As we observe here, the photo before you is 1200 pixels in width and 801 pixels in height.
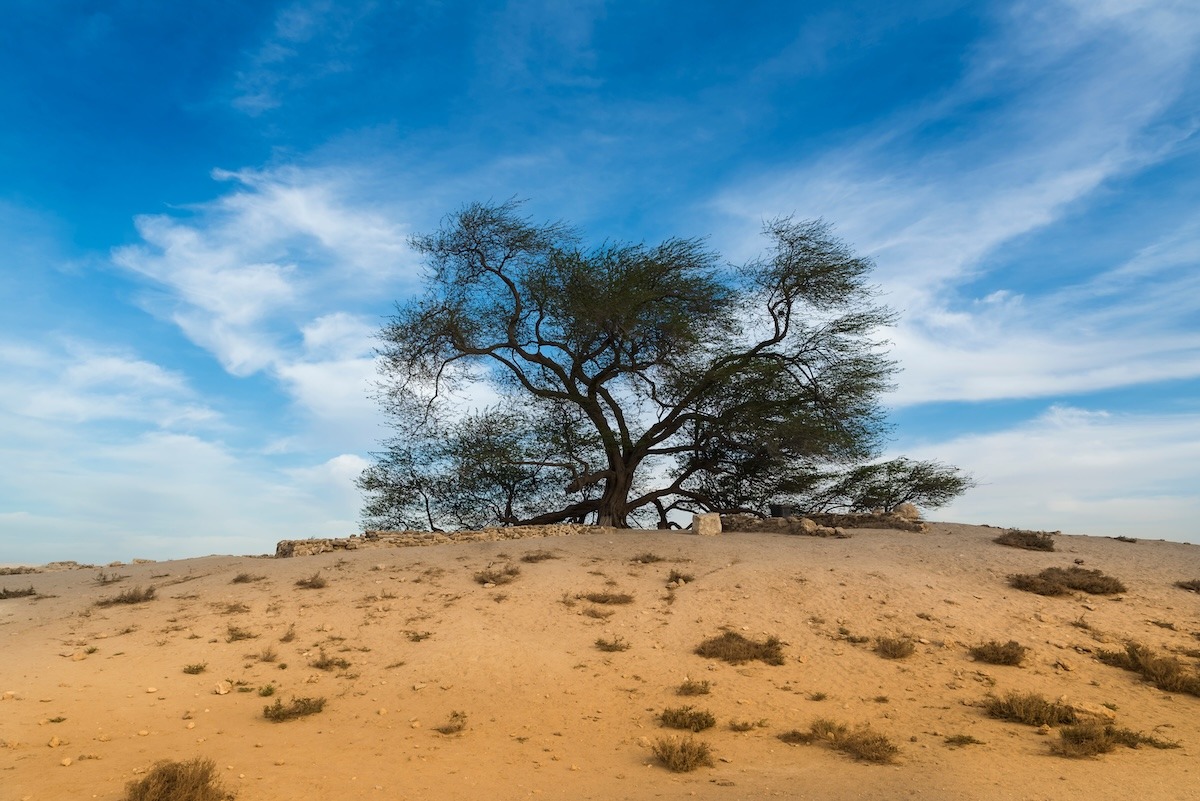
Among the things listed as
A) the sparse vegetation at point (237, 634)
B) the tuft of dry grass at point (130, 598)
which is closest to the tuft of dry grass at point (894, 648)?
the sparse vegetation at point (237, 634)

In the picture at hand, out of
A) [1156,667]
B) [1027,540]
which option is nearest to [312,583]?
[1156,667]

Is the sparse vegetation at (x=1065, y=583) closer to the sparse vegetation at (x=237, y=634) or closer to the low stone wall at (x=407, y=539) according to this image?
the low stone wall at (x=407, y=539)

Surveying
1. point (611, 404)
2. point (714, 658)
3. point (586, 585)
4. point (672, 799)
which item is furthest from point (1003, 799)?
point (611, 404)

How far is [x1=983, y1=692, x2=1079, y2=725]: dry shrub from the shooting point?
852 cm

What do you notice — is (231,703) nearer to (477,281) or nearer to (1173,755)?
(1173,755)

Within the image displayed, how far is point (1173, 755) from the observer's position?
769cm

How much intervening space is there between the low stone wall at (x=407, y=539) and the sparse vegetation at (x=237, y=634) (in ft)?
21.3

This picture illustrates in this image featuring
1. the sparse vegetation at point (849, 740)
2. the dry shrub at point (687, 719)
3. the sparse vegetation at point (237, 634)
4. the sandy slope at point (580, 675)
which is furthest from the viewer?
the sparse vegetation at point (237, 634)

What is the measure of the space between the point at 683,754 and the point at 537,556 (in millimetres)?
8147

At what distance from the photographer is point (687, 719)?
8.53 m

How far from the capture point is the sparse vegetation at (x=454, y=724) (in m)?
8.48

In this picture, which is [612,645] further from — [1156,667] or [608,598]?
[1156,667]

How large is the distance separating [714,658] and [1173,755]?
496 centimetres

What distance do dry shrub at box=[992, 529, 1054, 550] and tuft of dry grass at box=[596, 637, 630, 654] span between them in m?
9.53
